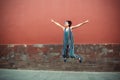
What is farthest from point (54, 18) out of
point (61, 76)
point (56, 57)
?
point (61, 76)

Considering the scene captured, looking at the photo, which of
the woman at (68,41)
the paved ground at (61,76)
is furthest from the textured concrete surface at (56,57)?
the paved ground at (61,76)

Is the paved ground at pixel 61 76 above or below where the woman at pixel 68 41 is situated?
below

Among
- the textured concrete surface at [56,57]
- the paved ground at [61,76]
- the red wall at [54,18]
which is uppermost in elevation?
the red wall at [54,18]

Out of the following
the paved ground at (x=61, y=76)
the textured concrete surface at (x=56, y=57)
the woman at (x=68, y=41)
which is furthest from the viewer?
the woman at (x=68, y=41)

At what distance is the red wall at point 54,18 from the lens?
6.94m

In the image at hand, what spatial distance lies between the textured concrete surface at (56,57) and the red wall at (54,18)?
0.20m

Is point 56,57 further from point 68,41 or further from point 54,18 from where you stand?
point 54,18

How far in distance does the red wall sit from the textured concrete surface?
204mm

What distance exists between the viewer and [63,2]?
7.16 metres

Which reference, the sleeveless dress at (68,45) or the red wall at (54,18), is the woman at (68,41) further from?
the red wall at (54,18)

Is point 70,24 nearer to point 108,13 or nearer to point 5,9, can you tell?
point 108,13

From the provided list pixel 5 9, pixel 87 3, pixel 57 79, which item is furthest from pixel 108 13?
pixel 5 9

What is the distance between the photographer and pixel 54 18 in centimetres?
719

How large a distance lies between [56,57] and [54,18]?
1309mm
